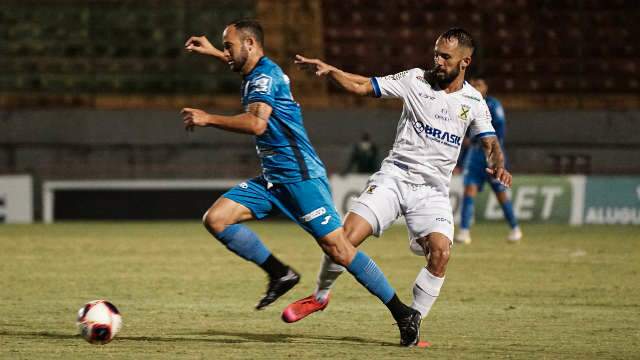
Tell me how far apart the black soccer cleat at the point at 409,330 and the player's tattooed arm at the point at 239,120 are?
1360 millimetres

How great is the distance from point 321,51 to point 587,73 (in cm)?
526

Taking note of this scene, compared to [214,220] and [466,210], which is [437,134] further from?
[466,210]

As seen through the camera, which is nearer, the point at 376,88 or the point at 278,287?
the point at 376,88

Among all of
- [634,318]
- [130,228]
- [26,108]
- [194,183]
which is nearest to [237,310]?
[634,318]

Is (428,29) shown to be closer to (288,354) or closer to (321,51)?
(321,51)

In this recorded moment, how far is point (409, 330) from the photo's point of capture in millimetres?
6414

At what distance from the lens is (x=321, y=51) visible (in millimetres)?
21953

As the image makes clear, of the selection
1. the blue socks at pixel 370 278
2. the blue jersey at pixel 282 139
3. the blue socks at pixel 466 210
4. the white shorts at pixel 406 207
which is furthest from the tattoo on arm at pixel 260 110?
the blue socks at pixel 466 210

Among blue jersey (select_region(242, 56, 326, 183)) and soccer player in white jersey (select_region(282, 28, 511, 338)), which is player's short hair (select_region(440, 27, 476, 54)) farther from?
blue jersey (select_region(242, 56, 326, 183))

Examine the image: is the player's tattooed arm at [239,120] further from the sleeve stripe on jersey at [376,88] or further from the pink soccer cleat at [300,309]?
the pink soccer cleat at [300,309]

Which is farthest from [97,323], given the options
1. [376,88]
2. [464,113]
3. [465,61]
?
[465,61]

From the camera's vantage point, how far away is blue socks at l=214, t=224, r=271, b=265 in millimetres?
6930

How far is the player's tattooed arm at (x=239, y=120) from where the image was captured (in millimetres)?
5871

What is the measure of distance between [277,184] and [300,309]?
0.77 m
